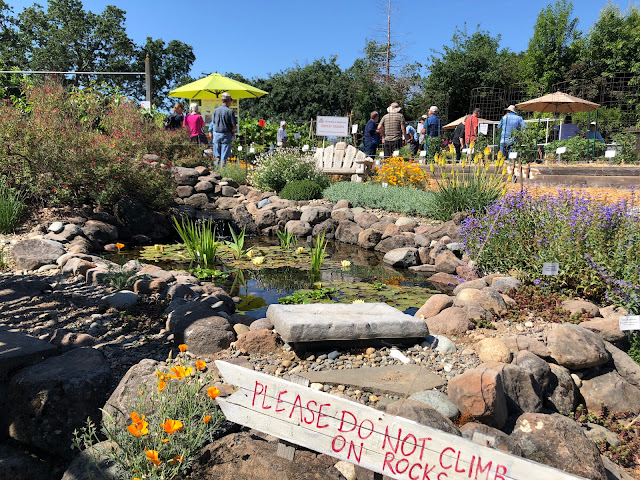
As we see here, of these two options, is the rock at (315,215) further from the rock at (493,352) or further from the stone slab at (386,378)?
the stone slab at (386,378)

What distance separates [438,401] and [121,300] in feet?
7.89

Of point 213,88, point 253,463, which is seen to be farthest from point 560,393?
point 213,88

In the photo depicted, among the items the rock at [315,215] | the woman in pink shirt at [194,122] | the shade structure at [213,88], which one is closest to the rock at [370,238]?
the rock at [315,215]

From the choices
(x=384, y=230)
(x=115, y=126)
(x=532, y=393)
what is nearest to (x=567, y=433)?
(x=532, y=393)

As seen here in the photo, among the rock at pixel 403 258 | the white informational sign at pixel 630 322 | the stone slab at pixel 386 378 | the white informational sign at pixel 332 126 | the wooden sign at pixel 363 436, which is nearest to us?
the wooden sign at pixel 363 436

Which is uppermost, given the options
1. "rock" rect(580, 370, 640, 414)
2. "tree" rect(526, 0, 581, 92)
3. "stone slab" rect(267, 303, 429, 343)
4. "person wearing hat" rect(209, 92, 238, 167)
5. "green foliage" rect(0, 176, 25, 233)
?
"tree" rect(526, 0, 581, 92)

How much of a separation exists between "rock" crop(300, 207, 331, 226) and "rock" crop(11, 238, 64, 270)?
4.38 m

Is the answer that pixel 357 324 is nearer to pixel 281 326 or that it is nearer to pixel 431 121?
pixel 281 326

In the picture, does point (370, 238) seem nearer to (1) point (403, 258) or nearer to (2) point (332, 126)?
(1) point (403, 258)

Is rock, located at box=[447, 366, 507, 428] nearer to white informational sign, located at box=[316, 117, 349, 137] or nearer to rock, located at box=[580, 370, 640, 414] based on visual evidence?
rock, located at box=[580, 370, 640, 414]

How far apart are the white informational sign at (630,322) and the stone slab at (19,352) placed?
11.0 ft

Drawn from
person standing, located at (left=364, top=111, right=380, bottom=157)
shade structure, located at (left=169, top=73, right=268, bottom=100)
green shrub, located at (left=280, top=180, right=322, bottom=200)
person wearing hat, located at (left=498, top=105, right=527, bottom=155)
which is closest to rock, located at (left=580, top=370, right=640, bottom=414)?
green shrub, located at (left=280, top=180, right=322, bottom=200)

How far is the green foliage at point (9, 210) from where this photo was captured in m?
5.73

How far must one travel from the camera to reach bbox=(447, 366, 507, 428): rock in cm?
248
